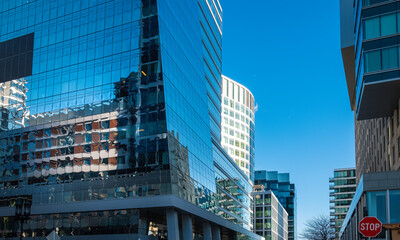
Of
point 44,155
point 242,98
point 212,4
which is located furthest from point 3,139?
point 242,98

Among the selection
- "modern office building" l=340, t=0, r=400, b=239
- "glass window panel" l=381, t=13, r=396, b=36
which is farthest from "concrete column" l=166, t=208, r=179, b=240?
"glass window panel" l=381, t=13, r=396, b=36

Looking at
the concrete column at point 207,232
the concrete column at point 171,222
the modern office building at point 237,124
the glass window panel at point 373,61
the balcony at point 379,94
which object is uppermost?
the modern office building at point 237,124

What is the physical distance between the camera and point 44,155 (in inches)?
A: 2350

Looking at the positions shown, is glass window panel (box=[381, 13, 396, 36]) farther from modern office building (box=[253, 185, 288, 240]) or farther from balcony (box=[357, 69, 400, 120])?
modern office building (box=[253, 185, 288, 240])

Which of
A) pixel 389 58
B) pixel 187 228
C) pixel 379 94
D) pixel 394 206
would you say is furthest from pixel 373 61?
pixel 187 228

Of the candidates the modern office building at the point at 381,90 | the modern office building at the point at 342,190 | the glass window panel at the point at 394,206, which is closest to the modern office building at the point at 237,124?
the modern office building at the point at 342,190

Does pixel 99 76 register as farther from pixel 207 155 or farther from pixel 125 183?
pixel 207 155

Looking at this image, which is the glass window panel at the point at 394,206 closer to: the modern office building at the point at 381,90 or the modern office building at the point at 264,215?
the modern office building at the point at 381,90

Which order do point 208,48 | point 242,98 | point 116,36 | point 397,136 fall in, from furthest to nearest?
point 242,98 → point 208,48 → point 116,36 → point 397,136

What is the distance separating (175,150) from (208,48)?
32.8 m

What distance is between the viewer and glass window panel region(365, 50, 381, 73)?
4219 centimetres

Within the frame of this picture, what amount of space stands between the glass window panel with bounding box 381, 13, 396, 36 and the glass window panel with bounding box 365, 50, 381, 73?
1825 millimetres

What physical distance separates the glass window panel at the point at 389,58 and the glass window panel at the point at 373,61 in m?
0.41

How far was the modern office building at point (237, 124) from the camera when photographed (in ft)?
452
